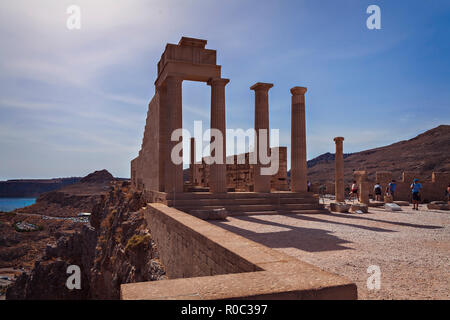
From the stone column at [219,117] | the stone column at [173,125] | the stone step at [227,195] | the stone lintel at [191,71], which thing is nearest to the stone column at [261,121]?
the stone step at [227,195]

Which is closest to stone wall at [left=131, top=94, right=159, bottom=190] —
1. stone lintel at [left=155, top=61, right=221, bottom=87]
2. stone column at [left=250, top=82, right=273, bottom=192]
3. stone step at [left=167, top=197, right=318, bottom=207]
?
stone lintel at [left=155, top=61, right=221, bottom=87]

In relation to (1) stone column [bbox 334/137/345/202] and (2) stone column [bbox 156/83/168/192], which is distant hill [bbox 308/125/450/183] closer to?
(1) stone column [bbox 334/137/345/202]

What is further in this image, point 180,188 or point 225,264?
point 180,188

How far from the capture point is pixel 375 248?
256 inches

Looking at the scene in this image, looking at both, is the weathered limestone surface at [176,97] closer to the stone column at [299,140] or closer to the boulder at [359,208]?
the stone column at [299,140]

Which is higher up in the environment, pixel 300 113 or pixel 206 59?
pixel 206 59

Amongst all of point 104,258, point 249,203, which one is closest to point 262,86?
point 249,203

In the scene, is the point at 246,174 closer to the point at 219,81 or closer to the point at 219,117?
the point at 219,117

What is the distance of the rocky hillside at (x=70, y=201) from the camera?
63.7 m

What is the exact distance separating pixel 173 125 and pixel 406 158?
148 ft
